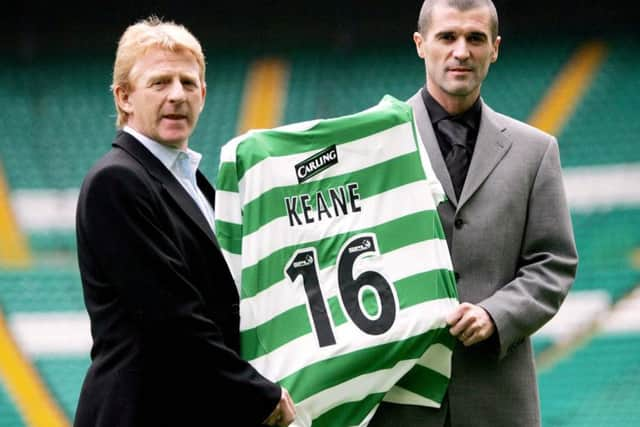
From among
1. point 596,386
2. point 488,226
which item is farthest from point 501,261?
point 596,386

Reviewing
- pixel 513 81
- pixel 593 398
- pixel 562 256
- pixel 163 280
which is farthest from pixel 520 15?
pixel 163 280

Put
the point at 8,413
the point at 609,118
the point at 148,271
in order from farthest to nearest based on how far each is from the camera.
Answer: the point at 609,118 < the point at 8,413 < the point at 148,271

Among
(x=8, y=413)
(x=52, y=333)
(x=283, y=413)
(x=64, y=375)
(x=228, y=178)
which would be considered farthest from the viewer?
(x=52, y=333)

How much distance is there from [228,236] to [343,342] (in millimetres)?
346

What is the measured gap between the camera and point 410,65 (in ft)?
26.7

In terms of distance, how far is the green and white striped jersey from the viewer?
2488 millimetres

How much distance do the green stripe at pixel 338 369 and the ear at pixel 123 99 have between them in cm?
69

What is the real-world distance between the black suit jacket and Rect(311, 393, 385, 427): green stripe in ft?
0.61

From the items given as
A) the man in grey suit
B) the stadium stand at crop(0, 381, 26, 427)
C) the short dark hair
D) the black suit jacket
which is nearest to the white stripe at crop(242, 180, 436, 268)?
the man in grey suit

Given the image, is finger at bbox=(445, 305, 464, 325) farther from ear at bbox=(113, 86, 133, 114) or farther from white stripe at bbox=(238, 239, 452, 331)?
ear at bbox=(113, 86, 133, 114)

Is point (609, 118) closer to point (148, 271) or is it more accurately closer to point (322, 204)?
point (322, 204)

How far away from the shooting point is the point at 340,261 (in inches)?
101

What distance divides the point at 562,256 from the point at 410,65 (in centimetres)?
560

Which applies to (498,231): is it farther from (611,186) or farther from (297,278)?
(611,186)
